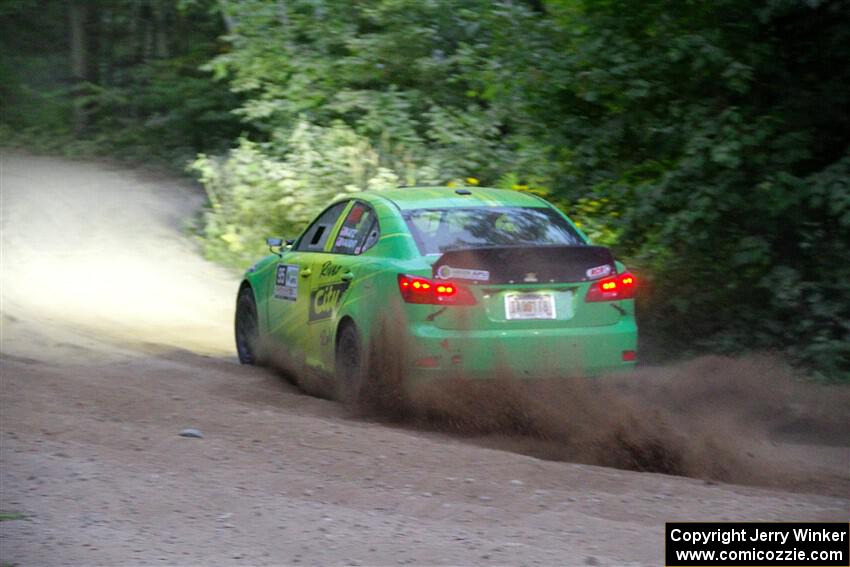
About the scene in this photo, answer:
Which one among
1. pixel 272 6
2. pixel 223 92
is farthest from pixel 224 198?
pixel 223 92

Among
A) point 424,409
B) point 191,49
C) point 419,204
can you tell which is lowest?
point 424,409

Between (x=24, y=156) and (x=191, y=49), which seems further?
(x=191, y=49)

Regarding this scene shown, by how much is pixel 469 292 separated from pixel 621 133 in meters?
4.15

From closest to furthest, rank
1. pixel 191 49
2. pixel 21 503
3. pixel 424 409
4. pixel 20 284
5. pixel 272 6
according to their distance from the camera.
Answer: pixel 21 503 → pixel 424 409 → pixel 20 284 → pixel 272 6 → pixel 191 49

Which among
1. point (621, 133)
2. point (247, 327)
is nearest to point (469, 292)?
point (247, 327)

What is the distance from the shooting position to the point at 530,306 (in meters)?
8.21

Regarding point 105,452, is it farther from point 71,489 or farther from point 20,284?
point 20,284

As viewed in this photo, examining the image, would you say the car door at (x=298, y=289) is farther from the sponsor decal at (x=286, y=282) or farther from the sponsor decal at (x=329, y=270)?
the sponsor decal at (x=329, y=270)

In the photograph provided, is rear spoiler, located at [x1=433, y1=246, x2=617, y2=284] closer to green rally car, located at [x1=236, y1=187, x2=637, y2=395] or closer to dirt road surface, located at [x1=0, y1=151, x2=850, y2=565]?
green rally car, located at [x1=236, y1=187, x2=637, y2=395]

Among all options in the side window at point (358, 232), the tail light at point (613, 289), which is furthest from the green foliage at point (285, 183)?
the tail light at point (613, 289)

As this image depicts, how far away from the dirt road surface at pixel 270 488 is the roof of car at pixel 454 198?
1.55 metres

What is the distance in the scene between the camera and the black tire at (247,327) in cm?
1096

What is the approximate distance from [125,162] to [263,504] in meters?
19.9

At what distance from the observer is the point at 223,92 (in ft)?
80.7
